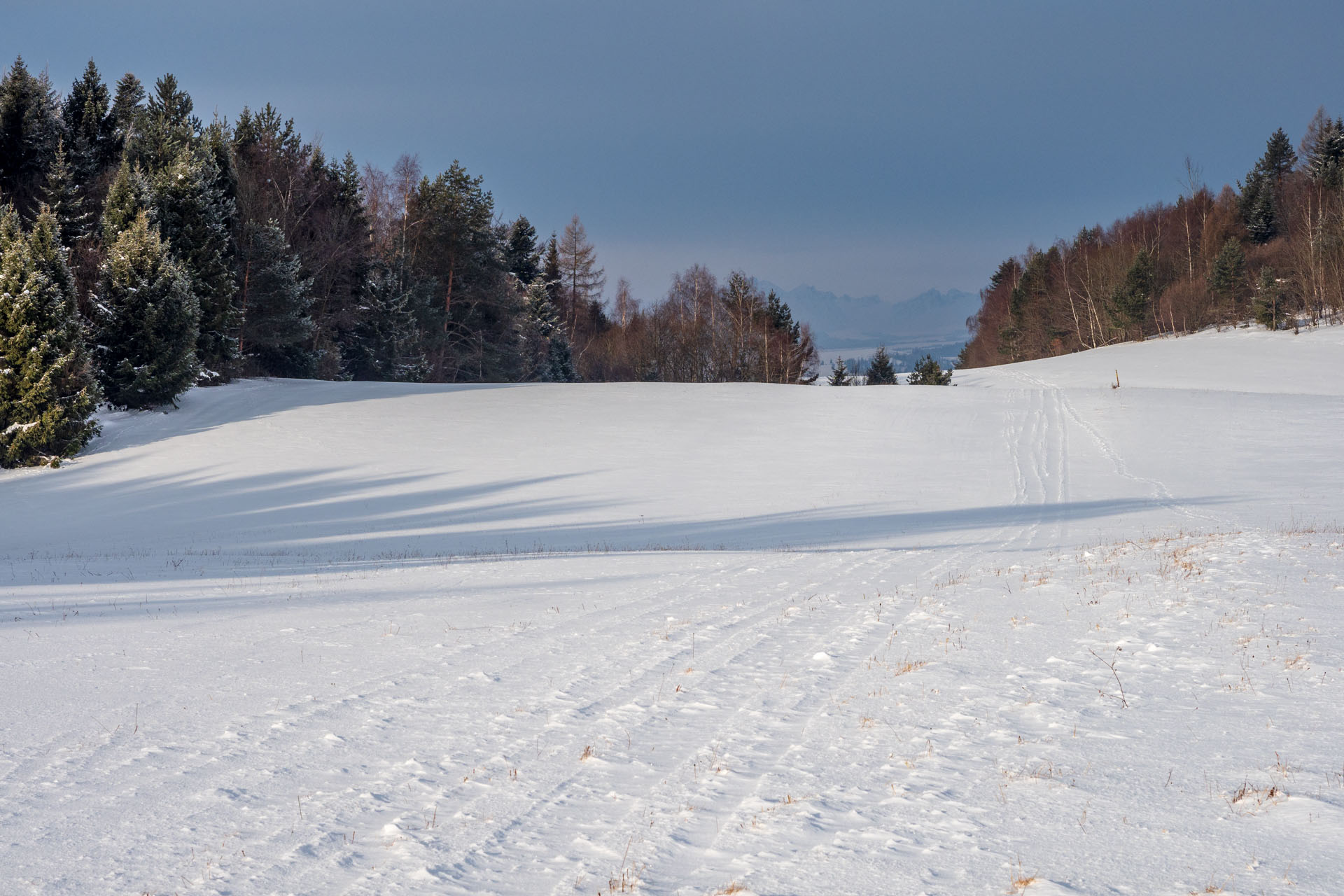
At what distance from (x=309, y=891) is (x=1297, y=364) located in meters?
59.9

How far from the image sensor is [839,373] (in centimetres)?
6138

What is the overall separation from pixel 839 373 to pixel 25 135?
153 feet

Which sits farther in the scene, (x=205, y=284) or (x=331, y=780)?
(x=205, y=284)

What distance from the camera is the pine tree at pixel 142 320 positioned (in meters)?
29.0

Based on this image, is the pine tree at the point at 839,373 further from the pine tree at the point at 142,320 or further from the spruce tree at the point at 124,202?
the spruce tree at the point at 124,202

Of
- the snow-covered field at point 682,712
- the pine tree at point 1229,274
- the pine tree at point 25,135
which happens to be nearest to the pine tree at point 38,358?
the snow-covered field at point 682,712

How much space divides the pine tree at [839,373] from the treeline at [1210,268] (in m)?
27.2

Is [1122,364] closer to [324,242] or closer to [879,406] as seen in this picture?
[879,406]

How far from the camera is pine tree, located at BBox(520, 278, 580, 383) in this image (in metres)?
60.2

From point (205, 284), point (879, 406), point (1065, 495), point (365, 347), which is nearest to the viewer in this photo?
point (1065, 495)

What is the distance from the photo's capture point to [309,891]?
11.7ft

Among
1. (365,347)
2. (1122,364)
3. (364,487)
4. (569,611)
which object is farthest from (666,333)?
(569,611)

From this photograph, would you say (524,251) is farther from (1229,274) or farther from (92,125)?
(1229,274)

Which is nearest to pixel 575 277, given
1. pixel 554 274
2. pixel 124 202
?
pixel 554 274
